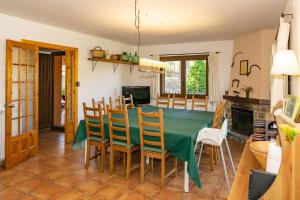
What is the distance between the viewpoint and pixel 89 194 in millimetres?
2840

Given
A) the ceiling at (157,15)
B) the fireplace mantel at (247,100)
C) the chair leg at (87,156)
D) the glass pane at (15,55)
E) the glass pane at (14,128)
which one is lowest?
the chair leg at (87,156)

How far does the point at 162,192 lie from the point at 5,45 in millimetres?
3285

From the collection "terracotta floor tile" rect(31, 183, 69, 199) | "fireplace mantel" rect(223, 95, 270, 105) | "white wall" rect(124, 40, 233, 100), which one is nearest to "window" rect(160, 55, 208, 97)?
"white wall" rect(124, 40, 233, 100)

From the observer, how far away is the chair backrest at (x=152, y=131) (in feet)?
9.46

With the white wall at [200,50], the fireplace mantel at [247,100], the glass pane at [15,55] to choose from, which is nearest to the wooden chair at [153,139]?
the glass pane at [15,55]

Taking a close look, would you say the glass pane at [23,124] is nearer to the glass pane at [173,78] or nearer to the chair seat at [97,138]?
the chair seat at [97,138]

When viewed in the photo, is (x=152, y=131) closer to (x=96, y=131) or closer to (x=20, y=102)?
(x=96, y=131)

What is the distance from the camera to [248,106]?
17.0ft

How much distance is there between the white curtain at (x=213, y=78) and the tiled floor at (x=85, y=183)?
7.59 ft

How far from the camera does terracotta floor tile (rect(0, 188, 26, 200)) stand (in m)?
2.75

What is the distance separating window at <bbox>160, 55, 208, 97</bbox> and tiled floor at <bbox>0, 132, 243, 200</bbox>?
9.01ft

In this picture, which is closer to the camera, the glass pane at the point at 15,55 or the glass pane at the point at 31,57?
the glass pane at the point at 15,55

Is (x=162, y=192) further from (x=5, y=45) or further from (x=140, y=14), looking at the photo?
(x=5, y=45)

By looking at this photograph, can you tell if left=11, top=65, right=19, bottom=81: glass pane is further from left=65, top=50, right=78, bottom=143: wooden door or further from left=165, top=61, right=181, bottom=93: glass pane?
left=165, top=61, right=181, bottom=93: glass pane
